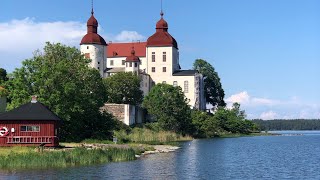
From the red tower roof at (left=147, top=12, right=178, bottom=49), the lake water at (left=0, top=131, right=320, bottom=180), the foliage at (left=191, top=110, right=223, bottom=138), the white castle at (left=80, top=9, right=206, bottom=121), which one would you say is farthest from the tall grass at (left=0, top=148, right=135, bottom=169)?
the red tower roof at (left=147, top=12, right=178, bottom=49)

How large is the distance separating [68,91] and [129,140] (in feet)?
47.3

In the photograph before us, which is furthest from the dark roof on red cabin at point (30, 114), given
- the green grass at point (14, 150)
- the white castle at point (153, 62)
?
the white castle at point (153, 62)

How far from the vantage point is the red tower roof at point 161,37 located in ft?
368

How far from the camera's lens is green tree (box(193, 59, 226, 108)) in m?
124

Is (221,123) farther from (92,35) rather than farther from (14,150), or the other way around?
(14,150)

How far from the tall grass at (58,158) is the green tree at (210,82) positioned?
80906 millimetres

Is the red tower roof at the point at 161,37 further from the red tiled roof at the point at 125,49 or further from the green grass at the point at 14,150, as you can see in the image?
the green grass at the point at 14,150

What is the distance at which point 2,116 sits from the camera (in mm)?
46469

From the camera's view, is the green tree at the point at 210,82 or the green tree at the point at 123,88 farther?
the green tree at the point at 210,82

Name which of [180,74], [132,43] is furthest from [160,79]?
[132,43]

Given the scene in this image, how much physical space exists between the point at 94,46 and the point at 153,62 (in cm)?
1382

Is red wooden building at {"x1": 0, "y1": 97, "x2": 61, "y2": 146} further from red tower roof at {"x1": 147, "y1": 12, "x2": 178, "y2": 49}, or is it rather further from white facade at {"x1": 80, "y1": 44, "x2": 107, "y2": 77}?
red tower roof at {"x1": 147, "y1": 12, "x2": 178, "y2": 49}

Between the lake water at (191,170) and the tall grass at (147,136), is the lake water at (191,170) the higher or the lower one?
the lower one

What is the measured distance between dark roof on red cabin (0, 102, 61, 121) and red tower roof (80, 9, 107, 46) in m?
59.3
